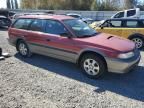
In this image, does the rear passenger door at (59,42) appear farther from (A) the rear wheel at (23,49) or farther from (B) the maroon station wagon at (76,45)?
(A) the rear wheel at (23,49)

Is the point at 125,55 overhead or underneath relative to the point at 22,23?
underneath

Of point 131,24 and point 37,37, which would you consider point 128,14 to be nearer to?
point 131,24

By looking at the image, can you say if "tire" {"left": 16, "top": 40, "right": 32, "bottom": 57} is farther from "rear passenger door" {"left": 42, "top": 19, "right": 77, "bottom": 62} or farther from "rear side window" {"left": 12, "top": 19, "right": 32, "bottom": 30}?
"rear passenger door" {"left": 42, "top": 19, "right": 77, "bottom": 62}

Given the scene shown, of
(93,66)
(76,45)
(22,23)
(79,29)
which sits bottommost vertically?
(93,66)

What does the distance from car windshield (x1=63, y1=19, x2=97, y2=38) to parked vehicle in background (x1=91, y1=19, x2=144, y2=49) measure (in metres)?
3.43

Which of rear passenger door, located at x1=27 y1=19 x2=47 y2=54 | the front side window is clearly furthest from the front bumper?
rear passenger door, located at x1=27 y1=19 x2=47 y2=54

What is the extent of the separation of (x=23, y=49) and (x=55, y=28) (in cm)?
184

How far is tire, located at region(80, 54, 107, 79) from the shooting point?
5.98 meters

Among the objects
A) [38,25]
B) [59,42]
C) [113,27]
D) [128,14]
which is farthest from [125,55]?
[128,14]

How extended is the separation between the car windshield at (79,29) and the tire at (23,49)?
1948 millimetres

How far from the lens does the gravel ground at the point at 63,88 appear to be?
479cm

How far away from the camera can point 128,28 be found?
33.4ft

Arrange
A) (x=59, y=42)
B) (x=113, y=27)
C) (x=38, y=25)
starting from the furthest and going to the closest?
(x=113, y=27)
(x=38, y=25)
(x=59, y=42)

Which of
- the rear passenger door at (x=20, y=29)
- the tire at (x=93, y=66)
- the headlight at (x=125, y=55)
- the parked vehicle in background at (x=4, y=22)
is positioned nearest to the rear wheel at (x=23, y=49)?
the rear passenger door at (x=20, y=29)
